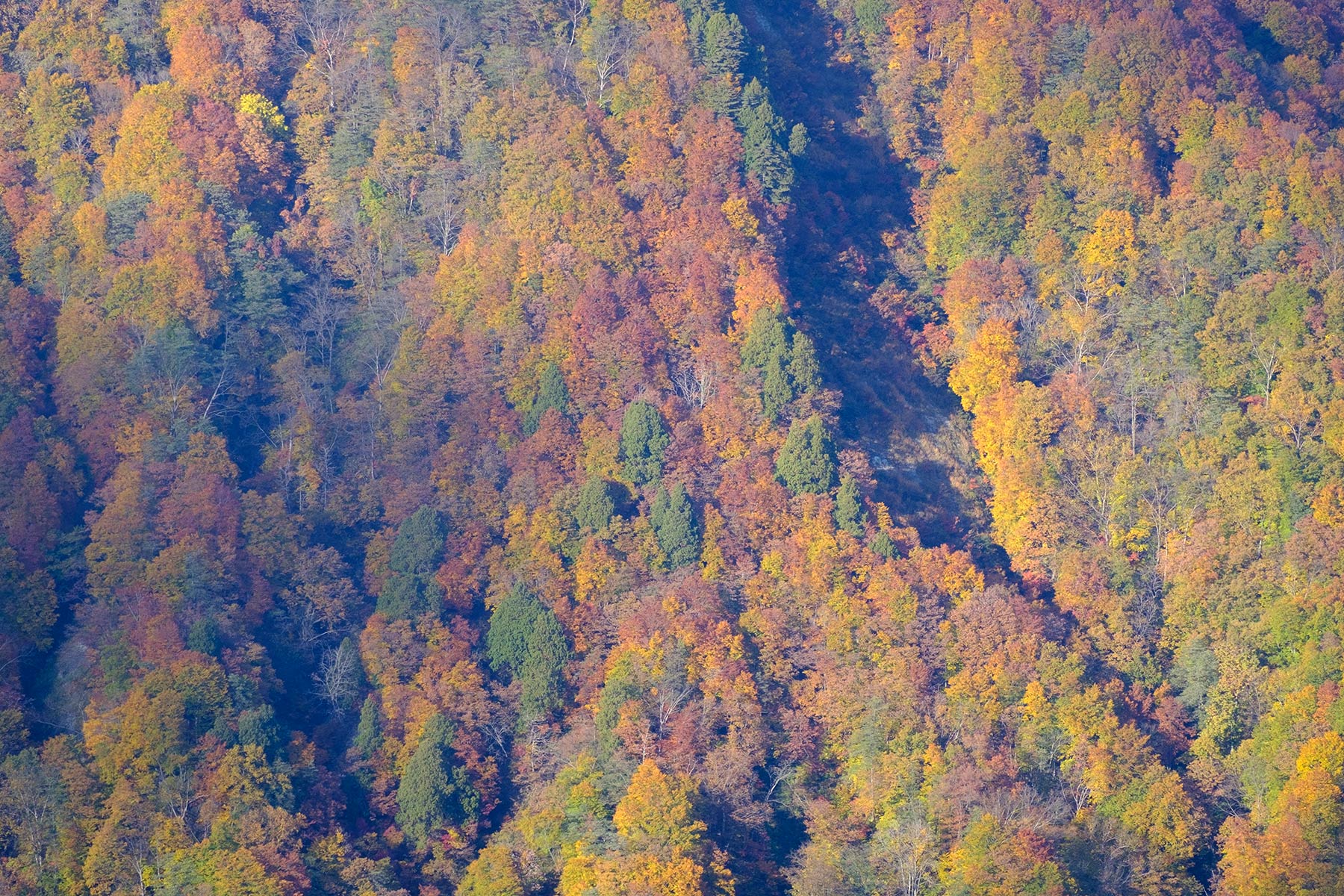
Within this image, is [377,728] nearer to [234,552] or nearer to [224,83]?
[234,552]

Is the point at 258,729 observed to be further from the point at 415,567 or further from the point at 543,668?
the point at 543,668

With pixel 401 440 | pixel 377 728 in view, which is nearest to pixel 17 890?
pixel 377 728

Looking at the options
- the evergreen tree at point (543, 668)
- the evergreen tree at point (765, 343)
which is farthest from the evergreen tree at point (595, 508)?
the evergreen tree at point (765, 343)

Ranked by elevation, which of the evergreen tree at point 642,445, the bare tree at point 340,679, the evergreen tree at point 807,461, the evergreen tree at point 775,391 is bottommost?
the bare tree at point 340,679

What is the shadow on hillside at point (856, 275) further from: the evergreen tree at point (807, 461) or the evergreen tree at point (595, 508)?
the evergreen tree at point (595, 508)

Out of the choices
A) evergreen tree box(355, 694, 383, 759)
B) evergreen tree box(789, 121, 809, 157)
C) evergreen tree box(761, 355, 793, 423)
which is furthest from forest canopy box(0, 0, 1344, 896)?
evergreen tree box(789, 121, 809, 157)

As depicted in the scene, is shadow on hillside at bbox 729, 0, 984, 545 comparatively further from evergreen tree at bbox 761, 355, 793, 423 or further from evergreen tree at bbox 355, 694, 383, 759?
evergreen tree at bbox 355, 694, 383, 759
